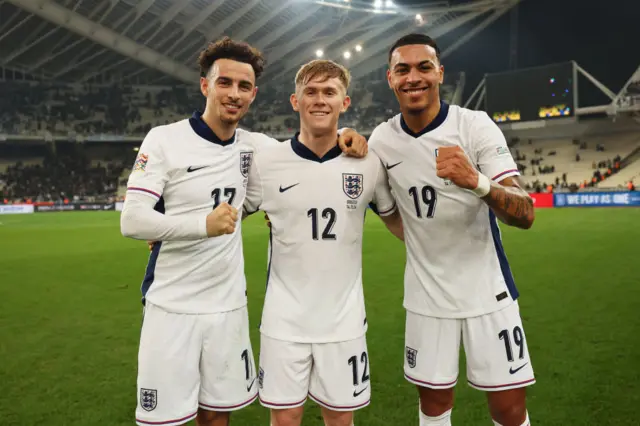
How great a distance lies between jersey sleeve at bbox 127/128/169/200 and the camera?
2.82m

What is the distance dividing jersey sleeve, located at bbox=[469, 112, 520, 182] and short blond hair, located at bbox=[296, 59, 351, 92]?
83 cm

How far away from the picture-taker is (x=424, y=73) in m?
2.96

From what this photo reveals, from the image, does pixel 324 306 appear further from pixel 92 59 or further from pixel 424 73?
pixel 92 59

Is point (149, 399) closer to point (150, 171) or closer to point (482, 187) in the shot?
point (150, 171)

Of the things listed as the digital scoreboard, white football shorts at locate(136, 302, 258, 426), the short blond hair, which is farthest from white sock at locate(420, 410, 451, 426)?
the digital scoreboard

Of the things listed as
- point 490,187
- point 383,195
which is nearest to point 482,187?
point 490,187

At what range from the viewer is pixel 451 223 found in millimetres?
2982

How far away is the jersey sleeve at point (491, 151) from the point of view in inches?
112

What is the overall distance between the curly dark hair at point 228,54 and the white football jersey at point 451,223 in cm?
101

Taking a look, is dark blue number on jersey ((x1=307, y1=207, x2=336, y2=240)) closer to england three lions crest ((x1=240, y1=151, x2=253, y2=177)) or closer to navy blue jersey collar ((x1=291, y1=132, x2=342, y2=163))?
navy blue jersey collar ((x1=291, y1=132, x2=342, y2=163))

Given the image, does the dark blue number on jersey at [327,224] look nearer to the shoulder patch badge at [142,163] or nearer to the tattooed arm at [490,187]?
the tattooed arm at [490,187]

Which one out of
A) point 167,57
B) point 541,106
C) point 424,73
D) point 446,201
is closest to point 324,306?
point 446,201

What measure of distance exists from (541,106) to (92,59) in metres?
36.3

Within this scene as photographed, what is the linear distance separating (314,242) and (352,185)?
0.40m
